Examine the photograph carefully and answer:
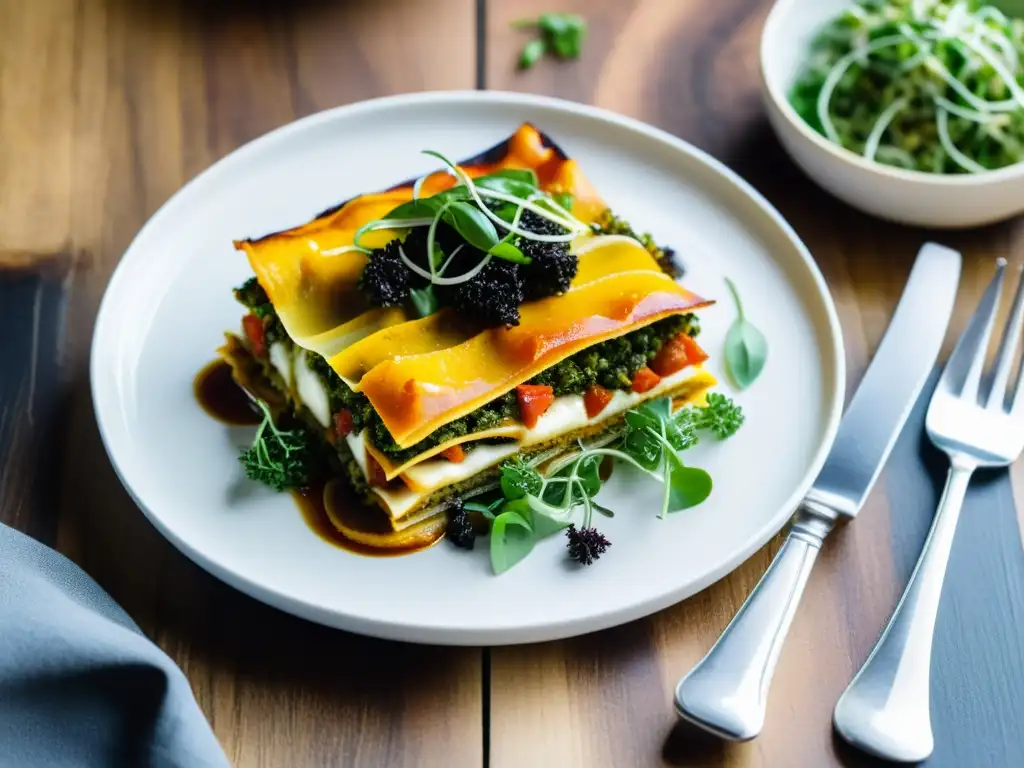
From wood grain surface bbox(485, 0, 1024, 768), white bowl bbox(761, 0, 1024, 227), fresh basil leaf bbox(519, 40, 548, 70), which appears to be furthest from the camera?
fresh basil leaf bbox(519, 40, 548, 70)

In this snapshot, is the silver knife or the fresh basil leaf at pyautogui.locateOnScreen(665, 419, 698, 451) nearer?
the silver knife

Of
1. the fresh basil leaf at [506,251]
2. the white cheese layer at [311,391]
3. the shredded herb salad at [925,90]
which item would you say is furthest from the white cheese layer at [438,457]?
the shredded herb salad at [925,90]

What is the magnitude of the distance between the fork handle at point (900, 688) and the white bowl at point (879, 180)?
1.20 meters

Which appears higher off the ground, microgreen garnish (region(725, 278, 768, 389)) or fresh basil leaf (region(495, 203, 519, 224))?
fresh basil leaf (region(495, 203, 519, 224))

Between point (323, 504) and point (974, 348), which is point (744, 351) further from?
point (323, 504)

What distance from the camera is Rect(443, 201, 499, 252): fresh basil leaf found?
259cm

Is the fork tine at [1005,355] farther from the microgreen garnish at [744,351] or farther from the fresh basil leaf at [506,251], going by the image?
the fresh basil leaf at [506,251]

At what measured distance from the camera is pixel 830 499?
2.76 meters

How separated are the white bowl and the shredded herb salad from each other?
0.17 metres

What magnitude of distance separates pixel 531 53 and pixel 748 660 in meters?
2.37

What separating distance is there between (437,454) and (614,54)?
1999mm

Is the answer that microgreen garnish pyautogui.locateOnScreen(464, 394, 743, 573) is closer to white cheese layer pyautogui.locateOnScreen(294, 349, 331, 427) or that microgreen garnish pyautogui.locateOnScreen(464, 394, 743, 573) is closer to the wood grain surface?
the wood grain surface

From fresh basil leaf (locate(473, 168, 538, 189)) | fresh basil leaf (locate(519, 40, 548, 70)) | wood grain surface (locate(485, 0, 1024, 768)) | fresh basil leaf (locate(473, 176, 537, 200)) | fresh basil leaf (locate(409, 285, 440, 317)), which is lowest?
Answer: wood grain surface (locate(485, 0, 1024, 768))

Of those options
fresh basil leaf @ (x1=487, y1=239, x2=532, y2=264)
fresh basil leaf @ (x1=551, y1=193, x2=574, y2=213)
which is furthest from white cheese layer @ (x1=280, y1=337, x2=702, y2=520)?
fresh basil leaf @ (x1=551, y1=193, x2=574, y2=213)
